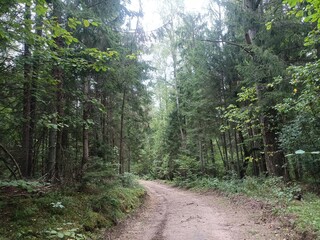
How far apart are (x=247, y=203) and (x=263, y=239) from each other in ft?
13.2

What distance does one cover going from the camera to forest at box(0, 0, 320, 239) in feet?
16.4

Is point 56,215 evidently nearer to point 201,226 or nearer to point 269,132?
point 201,226

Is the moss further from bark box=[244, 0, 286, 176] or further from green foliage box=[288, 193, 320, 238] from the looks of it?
bark box=[244, 0, 286, 176]

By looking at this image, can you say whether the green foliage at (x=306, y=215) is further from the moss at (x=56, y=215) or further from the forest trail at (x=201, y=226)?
the moss at (x=56, y=215)

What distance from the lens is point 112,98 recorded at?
1508 cm

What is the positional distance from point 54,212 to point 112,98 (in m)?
9.85

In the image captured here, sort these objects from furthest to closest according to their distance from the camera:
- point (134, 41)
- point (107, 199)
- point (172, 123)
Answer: point (172, 123) < point (134, 41) < point (107, 199)

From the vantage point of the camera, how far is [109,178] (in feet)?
35.4

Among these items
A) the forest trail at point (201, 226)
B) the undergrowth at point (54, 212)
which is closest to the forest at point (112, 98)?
the undergrowth at point (54, 212)

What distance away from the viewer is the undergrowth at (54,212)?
4668 millimetres

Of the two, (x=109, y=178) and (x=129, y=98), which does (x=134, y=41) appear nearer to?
(x=129, y=98)

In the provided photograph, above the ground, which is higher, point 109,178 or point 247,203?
point 109,178

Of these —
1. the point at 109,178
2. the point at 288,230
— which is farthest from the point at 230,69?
the point at 288,230

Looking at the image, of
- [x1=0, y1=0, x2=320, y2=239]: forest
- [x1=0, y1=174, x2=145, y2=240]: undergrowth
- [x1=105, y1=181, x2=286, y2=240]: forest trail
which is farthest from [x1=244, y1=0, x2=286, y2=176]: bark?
[x1=0, y1=174, x2=145, y2=240]: undergrowth
